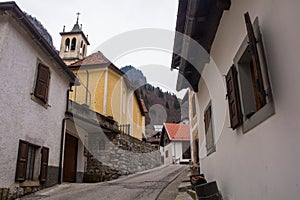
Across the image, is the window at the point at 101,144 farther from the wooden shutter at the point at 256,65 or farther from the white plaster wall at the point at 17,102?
the wooden shutter at the point at 256,65

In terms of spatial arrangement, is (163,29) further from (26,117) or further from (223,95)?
(26,117)

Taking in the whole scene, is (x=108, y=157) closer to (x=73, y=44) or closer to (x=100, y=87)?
(x=100, y=87)

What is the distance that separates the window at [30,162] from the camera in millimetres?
7409

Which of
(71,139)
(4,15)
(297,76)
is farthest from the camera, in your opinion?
(71,139)

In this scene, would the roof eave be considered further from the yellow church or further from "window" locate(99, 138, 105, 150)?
the yellow church

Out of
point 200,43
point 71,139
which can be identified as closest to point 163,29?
point 200,43

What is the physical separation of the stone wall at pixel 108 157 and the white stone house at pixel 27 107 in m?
3.82

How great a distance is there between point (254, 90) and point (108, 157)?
1197 cm

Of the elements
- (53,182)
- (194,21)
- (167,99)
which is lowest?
(53,182)

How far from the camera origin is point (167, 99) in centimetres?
4772

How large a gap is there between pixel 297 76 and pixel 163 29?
19.1 feet

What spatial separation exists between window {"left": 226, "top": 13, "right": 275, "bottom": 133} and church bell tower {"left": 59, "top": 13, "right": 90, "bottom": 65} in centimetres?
2684

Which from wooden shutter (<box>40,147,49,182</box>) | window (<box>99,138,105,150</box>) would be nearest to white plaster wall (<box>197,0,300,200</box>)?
wooden shutter (<box>40,147,49,182</box>)

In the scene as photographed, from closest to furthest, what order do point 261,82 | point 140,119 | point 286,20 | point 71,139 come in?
1. point 286,20
2. point 261,82
3. point 71,139
4. point 140,119
